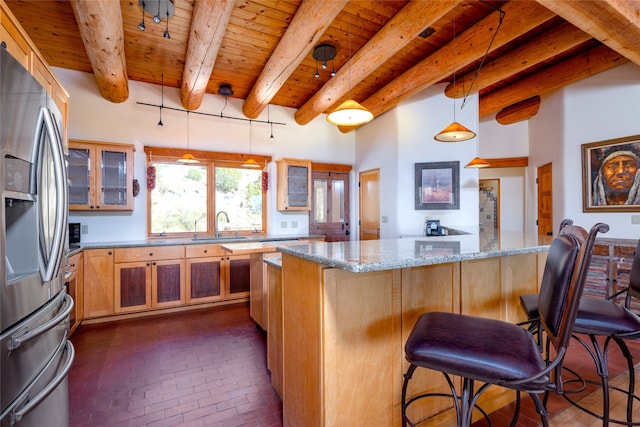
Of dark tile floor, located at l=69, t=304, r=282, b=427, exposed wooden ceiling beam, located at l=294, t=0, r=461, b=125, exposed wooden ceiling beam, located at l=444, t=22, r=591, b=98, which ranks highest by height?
exposed wooden ceiling beam, located at l=444, t=22, r=591, b=98

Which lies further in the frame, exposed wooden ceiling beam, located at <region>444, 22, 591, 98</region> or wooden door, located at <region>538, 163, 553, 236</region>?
wooden door, located at <region>538, 163, 553, 236</region>

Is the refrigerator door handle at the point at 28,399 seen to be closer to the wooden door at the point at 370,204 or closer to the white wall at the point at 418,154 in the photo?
the white wall at the point at 418,154

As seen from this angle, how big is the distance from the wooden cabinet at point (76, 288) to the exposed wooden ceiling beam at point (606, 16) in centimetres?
479

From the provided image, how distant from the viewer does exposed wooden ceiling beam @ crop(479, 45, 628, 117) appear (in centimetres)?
369

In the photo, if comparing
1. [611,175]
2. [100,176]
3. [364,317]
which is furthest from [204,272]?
[611,175]

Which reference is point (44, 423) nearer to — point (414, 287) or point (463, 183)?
point (414, 287)

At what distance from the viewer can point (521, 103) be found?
17.4 feet

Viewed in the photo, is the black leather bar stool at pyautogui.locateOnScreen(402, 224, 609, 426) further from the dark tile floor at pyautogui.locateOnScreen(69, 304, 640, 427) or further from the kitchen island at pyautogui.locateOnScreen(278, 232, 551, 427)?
the dark tile floor at pyautogui.locateOnScreen(69, 304, 640, 427)

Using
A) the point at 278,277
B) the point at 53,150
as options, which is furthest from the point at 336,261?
the point at 53,150

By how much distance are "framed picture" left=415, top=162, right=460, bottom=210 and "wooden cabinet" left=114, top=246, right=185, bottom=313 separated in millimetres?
3668

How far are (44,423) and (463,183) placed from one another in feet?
16.5

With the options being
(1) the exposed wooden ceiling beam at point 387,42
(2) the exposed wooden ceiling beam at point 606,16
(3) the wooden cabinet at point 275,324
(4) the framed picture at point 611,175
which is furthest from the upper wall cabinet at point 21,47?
(4) the framed picture at point 611,175

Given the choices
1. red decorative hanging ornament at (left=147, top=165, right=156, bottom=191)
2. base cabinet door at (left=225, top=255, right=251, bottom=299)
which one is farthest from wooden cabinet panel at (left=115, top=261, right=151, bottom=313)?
red decorative hanging ornament at (left=147, top=165, right=156, bottom=191)

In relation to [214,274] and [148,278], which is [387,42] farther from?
[148,278]
